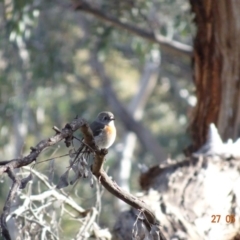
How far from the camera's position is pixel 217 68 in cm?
782

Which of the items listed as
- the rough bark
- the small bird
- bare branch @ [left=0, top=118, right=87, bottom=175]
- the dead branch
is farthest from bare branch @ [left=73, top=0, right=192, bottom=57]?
bare branch @ [left=0, top=118, right=87, bottom=175]

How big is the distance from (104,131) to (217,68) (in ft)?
8.52

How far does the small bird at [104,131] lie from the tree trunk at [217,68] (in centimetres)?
231

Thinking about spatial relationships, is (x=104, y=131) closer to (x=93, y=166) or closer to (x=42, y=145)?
(x=93, y=166)

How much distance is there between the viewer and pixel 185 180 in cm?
651

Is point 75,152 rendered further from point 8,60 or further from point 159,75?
point 159,75

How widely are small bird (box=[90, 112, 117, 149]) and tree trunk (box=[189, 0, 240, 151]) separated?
2311 millimetres

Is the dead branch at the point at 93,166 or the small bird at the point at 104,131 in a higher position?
the dead branch at the point at 93,166

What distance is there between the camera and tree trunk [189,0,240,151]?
760cm

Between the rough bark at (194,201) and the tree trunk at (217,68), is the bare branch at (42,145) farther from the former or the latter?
the tree trunk at (217,68)

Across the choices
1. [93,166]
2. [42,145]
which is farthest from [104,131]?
[42,145]

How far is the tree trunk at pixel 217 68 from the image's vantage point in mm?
7598

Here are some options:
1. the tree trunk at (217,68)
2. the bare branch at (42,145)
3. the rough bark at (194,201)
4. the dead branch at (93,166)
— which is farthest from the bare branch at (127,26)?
the bare branch at (42,145)

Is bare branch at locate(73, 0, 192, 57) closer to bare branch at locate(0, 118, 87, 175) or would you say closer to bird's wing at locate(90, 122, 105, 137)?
bird's wing at locate(90, 122, 105, 137)
